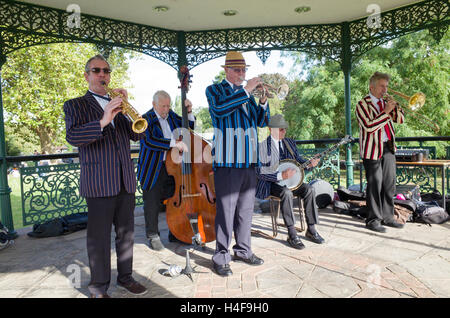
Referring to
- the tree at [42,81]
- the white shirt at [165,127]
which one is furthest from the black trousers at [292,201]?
the tree at [42,81]

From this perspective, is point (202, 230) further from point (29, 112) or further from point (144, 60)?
point (144, 60)

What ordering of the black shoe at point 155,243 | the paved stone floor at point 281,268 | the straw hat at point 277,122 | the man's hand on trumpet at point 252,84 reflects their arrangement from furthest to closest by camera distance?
the straw hat at point 277,122 → the black shoe at point 155,243 → the man's hand on trumpet at point 252,84 → the paved stone floor at point 281,268

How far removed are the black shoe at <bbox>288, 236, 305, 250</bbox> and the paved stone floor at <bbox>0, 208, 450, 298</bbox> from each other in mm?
68

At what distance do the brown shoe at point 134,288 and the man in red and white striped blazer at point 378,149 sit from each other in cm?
296

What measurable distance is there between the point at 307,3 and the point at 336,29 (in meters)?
1.50

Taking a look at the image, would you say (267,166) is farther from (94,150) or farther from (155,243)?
(94,150)

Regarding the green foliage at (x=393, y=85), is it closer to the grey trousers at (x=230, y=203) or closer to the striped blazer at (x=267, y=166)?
the striped blazer at (x=267, y=166)

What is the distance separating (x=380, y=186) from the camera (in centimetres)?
421

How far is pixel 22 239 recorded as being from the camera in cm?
440

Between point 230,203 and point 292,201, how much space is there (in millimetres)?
1098

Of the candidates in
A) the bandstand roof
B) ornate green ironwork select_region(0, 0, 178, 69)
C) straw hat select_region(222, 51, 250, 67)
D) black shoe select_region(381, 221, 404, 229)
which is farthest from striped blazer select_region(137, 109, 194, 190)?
black shoe select_region(381, 221, 404, 229)

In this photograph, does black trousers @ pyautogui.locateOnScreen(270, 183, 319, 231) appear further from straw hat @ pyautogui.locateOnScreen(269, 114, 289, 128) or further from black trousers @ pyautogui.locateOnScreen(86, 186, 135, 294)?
black trousers @ pyautogui.locateOnScreen(86, 186, 135, 294)

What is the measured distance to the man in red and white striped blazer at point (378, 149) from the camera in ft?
13.5
